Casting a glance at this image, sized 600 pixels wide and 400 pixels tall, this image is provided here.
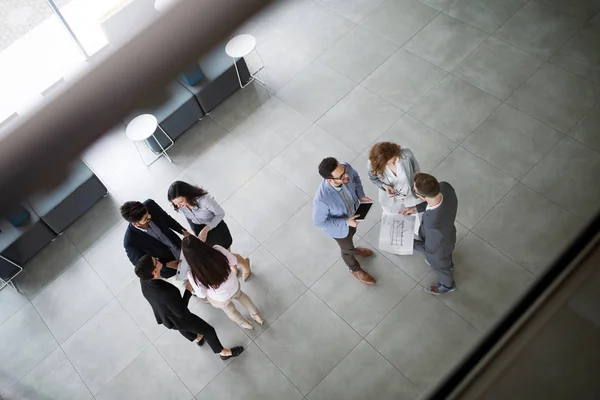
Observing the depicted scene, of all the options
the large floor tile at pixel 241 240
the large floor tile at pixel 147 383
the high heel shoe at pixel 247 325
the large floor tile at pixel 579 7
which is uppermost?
the large floor tile at pixel 579 7

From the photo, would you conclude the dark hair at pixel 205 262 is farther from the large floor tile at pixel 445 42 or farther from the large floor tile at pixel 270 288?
the large floor tile at pixel 445 42

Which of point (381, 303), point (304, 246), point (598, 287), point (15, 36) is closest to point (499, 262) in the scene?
point (381, 303)

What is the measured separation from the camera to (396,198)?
418cm

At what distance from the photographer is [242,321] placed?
4.68 meters

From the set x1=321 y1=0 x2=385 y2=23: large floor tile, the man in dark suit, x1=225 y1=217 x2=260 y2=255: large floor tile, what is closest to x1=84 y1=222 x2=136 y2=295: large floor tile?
x1=225 y1=217 x2=260 y2=255: large floor tile

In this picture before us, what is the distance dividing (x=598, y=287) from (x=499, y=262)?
437cm

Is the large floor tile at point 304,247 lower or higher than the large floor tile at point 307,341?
higher

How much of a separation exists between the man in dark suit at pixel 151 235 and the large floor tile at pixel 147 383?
1155mm

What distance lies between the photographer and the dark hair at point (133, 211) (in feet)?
12.3

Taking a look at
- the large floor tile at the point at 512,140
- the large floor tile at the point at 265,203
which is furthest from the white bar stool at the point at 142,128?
the large floor tile at the point at 512,140

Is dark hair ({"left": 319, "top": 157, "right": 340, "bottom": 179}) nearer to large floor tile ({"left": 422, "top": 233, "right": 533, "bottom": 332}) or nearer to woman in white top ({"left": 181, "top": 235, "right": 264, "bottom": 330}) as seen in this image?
woman in white top ({"left": 181, "top": 235, "right": 264, "bottom": 330})

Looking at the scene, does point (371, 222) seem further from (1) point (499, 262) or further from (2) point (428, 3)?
(2) point (428, 3)

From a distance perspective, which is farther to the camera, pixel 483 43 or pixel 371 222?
pixel 483 43

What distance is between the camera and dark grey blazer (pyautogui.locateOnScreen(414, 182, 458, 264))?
3.52 m
